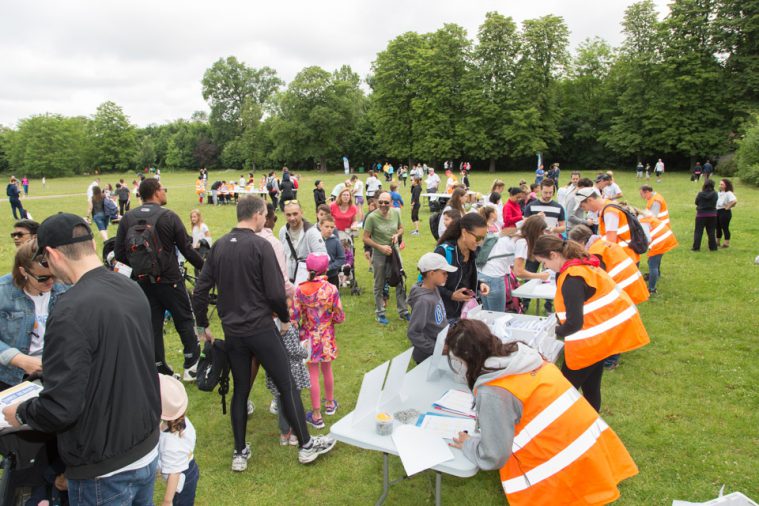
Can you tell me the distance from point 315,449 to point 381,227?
11.8ft

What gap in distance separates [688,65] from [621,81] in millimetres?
7010

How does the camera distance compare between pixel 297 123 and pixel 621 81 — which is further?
pixel 297 123

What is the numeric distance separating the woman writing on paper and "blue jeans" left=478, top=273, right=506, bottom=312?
3.18 metres

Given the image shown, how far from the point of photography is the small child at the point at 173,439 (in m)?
2.54

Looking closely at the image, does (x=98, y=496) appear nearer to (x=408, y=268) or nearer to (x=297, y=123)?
(x=408, y=268)

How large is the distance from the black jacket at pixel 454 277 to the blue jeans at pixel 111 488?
3.06 metres

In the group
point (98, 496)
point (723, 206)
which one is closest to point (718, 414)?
point (98, 496)

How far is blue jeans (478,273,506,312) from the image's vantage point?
5.80 metres

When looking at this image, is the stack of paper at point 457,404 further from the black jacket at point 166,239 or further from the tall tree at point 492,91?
the tall tree at point 492,91

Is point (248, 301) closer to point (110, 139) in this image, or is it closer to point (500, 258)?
point (500, 258)

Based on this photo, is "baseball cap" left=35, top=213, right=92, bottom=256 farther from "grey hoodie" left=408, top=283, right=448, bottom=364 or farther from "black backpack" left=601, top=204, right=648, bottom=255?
"black backpack" left=601, top=204, right=648, bottom=255

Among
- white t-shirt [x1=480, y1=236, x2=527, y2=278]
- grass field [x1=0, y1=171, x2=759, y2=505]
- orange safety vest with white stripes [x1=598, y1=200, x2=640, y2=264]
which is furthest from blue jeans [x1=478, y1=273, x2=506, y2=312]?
orange safety vest with white stripes [x1=598, y1=200, x2=640, y2=264]

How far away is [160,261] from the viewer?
4.52 metres

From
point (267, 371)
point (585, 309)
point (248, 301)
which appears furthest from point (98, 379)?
point (585, 309)
